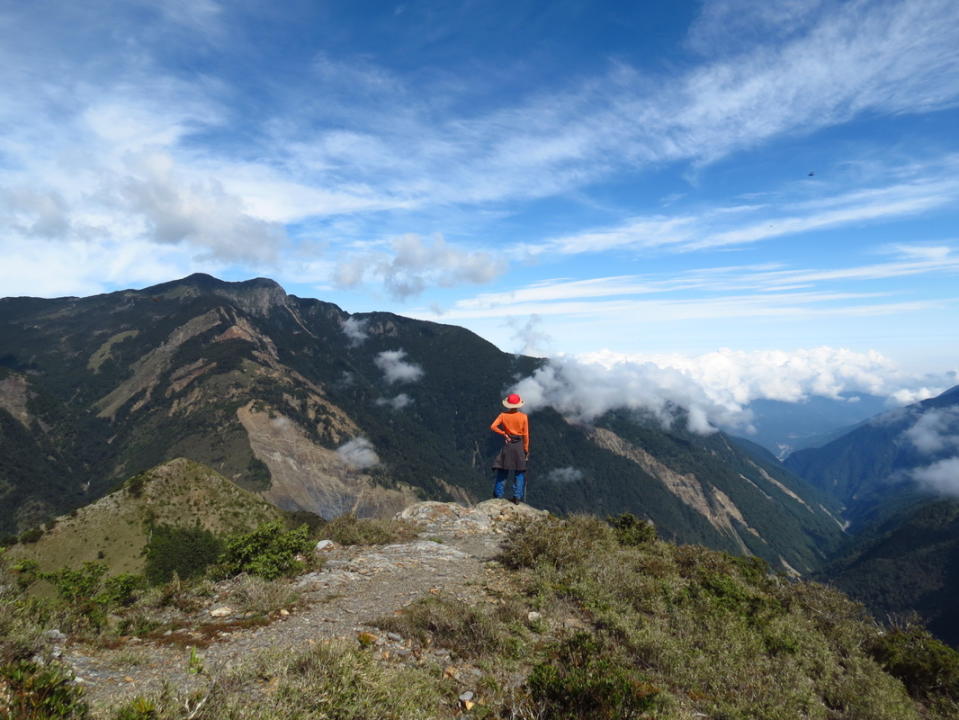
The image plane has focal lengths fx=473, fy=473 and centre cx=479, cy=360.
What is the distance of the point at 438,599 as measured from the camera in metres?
10.8

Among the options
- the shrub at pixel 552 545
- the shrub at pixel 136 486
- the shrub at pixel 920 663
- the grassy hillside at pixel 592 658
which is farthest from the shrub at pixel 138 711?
the shrub at pixel 136 486

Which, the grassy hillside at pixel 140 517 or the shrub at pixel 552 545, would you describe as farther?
the grassy hillside at pixel 140 517

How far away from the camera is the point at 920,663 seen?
1220 cm

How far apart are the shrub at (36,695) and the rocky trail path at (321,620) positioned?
44cm

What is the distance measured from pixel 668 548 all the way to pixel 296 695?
49.8 feet

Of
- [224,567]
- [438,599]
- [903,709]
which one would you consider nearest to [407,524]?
[224,567]

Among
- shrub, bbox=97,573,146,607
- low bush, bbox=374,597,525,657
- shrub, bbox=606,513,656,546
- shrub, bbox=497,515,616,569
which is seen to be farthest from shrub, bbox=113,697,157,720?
shrub, bbox=606,513,656,546

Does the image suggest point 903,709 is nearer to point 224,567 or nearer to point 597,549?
point 597,549

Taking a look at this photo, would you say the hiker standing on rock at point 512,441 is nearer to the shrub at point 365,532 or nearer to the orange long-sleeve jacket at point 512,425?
the orange long-sleeve jacket at point 512,425

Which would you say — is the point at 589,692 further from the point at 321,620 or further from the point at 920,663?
the point at 920,663

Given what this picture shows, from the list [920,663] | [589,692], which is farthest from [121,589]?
[920,663]

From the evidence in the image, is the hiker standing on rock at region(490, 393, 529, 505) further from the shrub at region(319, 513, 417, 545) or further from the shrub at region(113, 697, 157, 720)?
the shrub at region(113, 697, 157, 720)

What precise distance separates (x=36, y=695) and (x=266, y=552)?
30.7 feet

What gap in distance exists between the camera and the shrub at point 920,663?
11.8 metres
